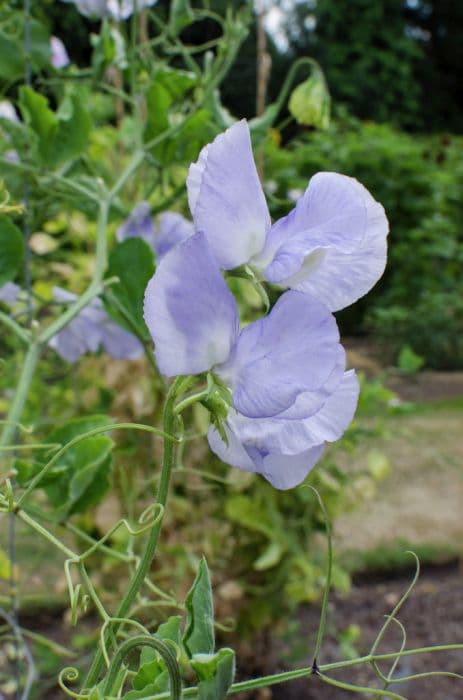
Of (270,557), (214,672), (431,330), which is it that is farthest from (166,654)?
(431,330)

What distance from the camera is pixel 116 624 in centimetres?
34

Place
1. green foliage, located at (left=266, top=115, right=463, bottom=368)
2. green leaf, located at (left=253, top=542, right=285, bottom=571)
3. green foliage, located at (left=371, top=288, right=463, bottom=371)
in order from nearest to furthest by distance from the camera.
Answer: green leaf, located at (left=253, top=542, right=285, bottom=571) < green foliage, located at (left=371, top=288, right=463, bottom=371) < green foliage, located at (left=266, top=115, right=463, bottom=368)

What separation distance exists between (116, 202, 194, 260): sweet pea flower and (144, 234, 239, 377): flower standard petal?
397 mm

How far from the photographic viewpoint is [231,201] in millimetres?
323

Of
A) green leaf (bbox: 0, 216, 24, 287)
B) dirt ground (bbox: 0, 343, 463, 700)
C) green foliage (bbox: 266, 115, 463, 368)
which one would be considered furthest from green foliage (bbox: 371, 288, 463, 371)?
green leaf (bbox: 0, 216, 24, 287)

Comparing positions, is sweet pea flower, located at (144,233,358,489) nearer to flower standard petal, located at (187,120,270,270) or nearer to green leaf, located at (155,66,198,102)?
flower standard petal, located at (187,120,270,270)

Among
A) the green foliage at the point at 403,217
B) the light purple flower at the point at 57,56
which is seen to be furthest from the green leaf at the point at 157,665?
the green foliage at the point at 403,217

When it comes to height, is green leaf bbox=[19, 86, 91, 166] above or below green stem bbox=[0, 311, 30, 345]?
above

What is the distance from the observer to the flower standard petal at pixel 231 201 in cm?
32

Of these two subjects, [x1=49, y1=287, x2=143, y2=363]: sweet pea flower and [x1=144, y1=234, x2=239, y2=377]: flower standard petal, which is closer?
[x1=144, y1=234, x2=239, y2=377]: flower standard petal

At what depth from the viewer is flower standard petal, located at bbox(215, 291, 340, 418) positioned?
11.6 inches

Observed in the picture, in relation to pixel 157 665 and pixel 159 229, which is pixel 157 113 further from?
pixel 157 665

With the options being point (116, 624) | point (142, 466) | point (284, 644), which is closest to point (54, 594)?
point (284, 644)

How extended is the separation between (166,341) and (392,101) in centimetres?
1240
